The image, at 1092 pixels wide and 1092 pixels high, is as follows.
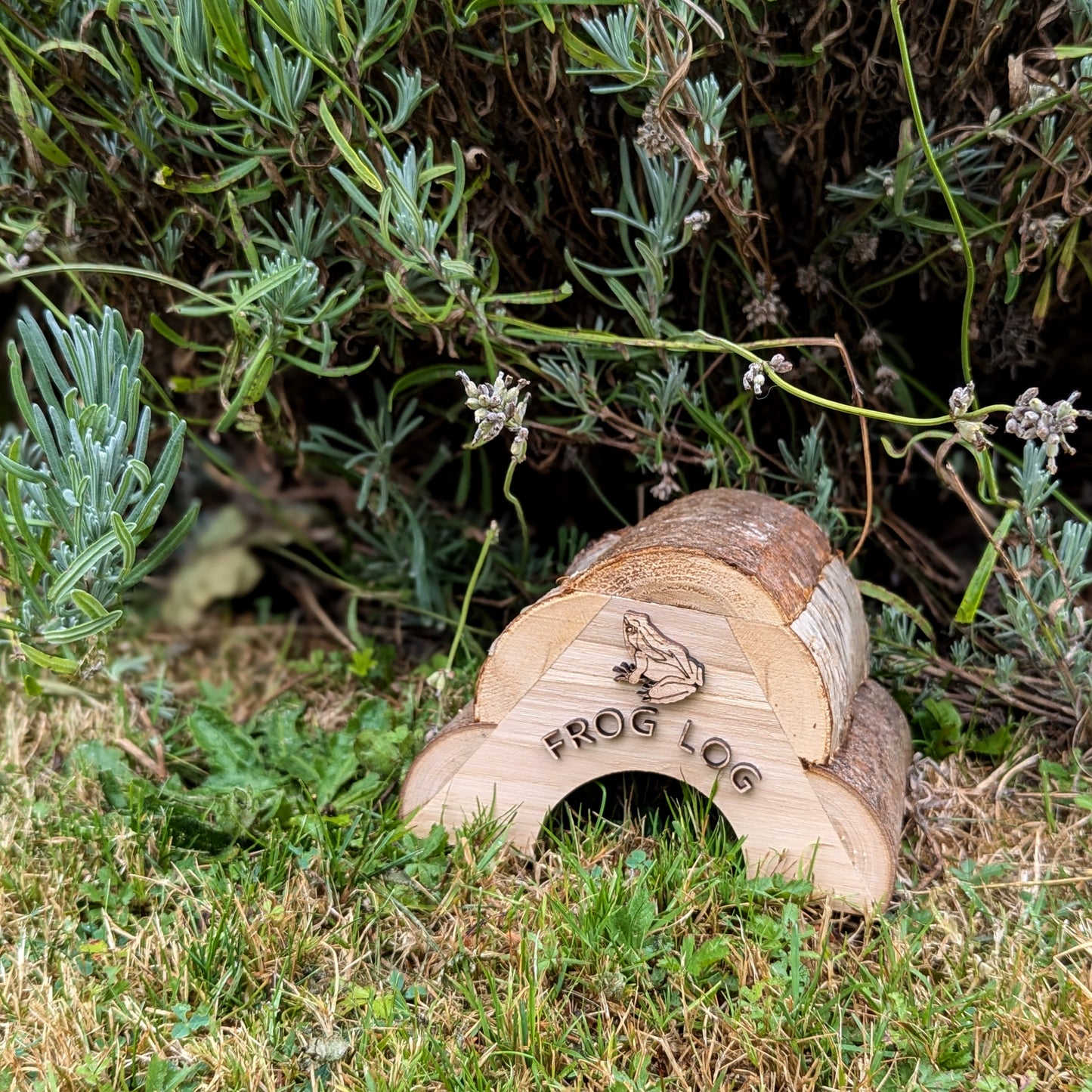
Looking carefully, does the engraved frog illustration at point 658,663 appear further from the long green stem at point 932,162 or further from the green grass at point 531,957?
the long green stem at point 932,162

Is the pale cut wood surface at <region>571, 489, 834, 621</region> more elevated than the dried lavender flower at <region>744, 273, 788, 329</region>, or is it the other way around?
the dried lavender flower at <region>744, 273, 788, 329</region>

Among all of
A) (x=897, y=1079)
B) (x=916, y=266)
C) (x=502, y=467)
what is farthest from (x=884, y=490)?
(x=897, y=1079)

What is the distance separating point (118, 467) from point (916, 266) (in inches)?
54.8

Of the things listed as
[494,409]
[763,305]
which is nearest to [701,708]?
[494,409]

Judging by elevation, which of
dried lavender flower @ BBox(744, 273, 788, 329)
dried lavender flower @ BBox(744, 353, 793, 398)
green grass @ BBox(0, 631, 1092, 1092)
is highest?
dried lavender flower @ BBox(744, 353, 793, 398)

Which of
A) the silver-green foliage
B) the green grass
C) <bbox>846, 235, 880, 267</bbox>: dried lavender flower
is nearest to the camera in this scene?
the green grass

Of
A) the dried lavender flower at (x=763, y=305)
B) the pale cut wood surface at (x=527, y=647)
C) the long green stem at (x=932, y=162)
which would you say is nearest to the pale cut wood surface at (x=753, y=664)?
the pale cut wood surface at (x=527, y=647)

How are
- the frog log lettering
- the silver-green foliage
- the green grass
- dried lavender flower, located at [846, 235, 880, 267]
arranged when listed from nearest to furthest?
the green grass < the silver-green foliage < the frog log lettering < dried lavender flower, located at [846, 235, 880, 267]

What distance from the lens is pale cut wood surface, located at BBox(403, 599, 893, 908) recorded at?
1.74m

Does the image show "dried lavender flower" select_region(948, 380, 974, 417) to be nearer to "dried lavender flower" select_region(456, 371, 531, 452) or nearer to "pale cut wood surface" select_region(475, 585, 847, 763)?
"pale cut wood surface" select_region(475, 585, 847, 763)

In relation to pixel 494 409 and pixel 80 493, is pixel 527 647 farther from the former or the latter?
pixel 80 493

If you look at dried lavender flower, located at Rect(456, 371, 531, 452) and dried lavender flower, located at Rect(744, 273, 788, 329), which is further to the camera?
dried lavender flower, located at Rect(744, 273, 788, 329)

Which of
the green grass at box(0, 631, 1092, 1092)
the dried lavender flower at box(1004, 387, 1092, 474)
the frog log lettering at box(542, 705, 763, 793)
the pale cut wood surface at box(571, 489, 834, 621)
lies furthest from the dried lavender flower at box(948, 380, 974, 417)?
the green grass at box(0, 631, 1092, 1092)

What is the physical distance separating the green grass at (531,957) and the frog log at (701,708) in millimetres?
76
